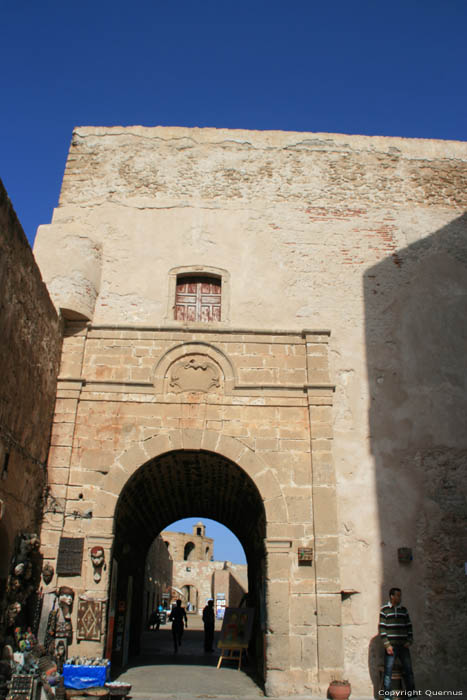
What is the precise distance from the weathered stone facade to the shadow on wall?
3 centimetres

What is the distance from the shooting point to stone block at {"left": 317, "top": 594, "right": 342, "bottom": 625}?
7094 mm

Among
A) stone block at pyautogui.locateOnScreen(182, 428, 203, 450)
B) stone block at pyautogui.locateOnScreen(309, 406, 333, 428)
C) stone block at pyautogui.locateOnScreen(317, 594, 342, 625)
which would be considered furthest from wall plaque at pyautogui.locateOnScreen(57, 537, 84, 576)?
stone block at pyautogui.locateOnScreen(309, 406, 333, 428)

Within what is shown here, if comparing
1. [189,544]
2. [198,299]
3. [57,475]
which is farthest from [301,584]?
[189,544]

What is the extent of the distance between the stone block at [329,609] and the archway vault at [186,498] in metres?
1.28

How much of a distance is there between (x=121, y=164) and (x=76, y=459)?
5.38m

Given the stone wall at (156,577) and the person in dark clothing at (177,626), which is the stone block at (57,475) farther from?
the stone wall at (156,577)

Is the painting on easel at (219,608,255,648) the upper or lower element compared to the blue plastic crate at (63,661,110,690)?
upper

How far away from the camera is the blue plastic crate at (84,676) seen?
641cm

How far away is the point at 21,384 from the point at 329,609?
470 cm

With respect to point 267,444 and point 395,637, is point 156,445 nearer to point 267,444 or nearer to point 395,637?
point 267,444

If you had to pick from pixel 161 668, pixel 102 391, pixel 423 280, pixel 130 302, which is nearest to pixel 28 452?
pixel 102 391

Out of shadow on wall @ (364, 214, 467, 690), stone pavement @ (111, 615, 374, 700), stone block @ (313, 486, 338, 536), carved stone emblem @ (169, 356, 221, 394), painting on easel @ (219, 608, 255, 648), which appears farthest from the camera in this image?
painting on easel @ (219, 608, 255, 648)

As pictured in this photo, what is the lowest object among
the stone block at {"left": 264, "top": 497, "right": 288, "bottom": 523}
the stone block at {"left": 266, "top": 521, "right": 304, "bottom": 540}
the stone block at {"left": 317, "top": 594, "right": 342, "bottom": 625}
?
the stone block at {"left": 317, "top": 594, "right": 342, "bottom": 625}

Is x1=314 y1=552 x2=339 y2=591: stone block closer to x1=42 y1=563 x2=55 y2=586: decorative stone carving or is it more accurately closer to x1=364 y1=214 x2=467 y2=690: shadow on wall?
x1=364 y1=214 x2=467 y2=690: shadow on wall
